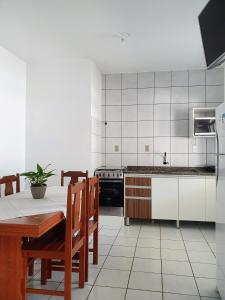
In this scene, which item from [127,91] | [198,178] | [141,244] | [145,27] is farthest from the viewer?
[127,91]

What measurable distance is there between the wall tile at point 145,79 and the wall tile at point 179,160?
130cm

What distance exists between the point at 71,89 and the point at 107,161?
4.64 ft

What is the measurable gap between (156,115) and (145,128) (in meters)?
0.29

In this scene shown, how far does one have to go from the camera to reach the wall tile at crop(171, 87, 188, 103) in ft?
14.8

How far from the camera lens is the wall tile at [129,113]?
15.4ft

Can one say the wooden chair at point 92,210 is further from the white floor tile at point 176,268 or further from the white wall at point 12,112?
the white wall at point 12,112

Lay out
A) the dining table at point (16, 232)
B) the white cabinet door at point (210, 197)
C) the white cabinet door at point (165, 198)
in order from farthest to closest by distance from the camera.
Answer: the white cabinet door at point (165, 198), the white cabinet door at point (210, 197), the dining table at point (16, 232)

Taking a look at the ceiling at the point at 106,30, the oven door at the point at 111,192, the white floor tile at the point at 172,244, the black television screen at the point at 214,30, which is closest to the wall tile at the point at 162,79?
the ceiling at the point at 106,30

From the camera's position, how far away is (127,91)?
185 inches

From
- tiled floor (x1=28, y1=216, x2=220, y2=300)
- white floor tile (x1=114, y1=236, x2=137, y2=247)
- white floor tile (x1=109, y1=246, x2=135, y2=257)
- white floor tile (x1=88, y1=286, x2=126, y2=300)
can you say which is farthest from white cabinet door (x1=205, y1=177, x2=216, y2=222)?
white floor tile (x1=88, y1=286, x2=126, y2=300)

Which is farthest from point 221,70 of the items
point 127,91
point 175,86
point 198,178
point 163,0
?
point 163,0

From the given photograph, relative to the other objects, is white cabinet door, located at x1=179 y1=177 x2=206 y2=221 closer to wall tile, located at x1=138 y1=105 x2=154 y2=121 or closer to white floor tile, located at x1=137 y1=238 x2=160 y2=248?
white floor tile, located at x1=137 y1=238 x2=160 y2=248

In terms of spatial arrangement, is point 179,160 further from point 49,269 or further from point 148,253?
point 49,269

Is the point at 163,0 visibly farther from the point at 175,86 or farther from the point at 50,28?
the point at 175,86
